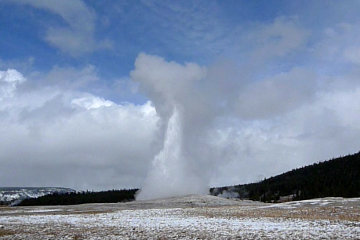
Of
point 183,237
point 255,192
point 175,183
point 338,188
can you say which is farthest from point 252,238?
point 255,192

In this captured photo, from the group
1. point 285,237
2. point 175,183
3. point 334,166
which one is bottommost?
point 285,237

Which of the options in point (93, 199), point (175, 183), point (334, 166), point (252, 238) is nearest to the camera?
point (252, 238)

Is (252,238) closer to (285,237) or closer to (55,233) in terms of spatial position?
(285,237)

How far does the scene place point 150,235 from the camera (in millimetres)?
20891

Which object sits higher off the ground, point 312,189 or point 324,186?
point 324,186

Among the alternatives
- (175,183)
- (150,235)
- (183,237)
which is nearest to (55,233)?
(150,235)

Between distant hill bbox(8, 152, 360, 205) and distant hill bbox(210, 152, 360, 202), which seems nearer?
distant hill bbox(210, 152, 360, 202)

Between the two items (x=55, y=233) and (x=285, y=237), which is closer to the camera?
(x=285, y=237)

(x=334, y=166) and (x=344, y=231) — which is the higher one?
(x=334, y=166)

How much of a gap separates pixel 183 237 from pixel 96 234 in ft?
18.7

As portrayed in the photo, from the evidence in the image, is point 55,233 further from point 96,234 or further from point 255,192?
point 255,192

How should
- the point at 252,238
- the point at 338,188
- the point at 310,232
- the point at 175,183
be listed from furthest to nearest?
the point at 338,188 < the point at 175,183 < the point at 310,232 < the point at 252,238

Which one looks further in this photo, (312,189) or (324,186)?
(312,189)

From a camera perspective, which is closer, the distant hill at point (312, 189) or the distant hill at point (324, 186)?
the distant hill at point (324, 186)
